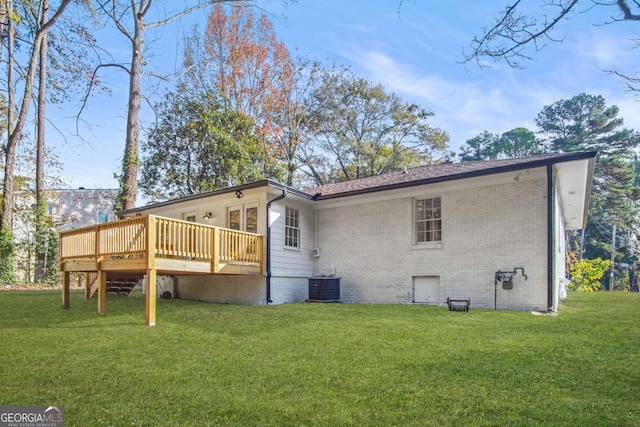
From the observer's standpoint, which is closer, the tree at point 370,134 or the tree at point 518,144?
the tree at point 370,134

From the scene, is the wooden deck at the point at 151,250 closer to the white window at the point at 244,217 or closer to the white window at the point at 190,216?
the white window at the point at 244,217

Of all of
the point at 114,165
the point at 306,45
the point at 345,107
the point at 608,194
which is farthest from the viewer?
the point at 608,194

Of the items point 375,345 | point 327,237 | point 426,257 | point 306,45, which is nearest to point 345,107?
point 306,45

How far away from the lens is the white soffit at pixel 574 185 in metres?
9.02

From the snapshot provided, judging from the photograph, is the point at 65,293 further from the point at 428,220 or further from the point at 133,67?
the point at 133,67

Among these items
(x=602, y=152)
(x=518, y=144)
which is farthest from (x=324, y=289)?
(x=518, y=144)

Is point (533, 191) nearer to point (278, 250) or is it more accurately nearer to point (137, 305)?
point (278, 250)

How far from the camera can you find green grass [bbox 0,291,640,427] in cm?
296

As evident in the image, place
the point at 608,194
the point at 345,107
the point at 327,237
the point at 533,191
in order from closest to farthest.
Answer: the point at 533,191
the point at 327,237
the point at 345,107
the point at 608,194

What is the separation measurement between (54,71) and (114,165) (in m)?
4.96

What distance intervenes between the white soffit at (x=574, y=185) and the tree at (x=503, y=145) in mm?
21884

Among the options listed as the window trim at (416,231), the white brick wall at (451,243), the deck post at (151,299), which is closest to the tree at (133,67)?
the white brick wall at (451,243)

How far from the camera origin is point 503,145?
37.6m

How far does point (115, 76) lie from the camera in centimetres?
1730
